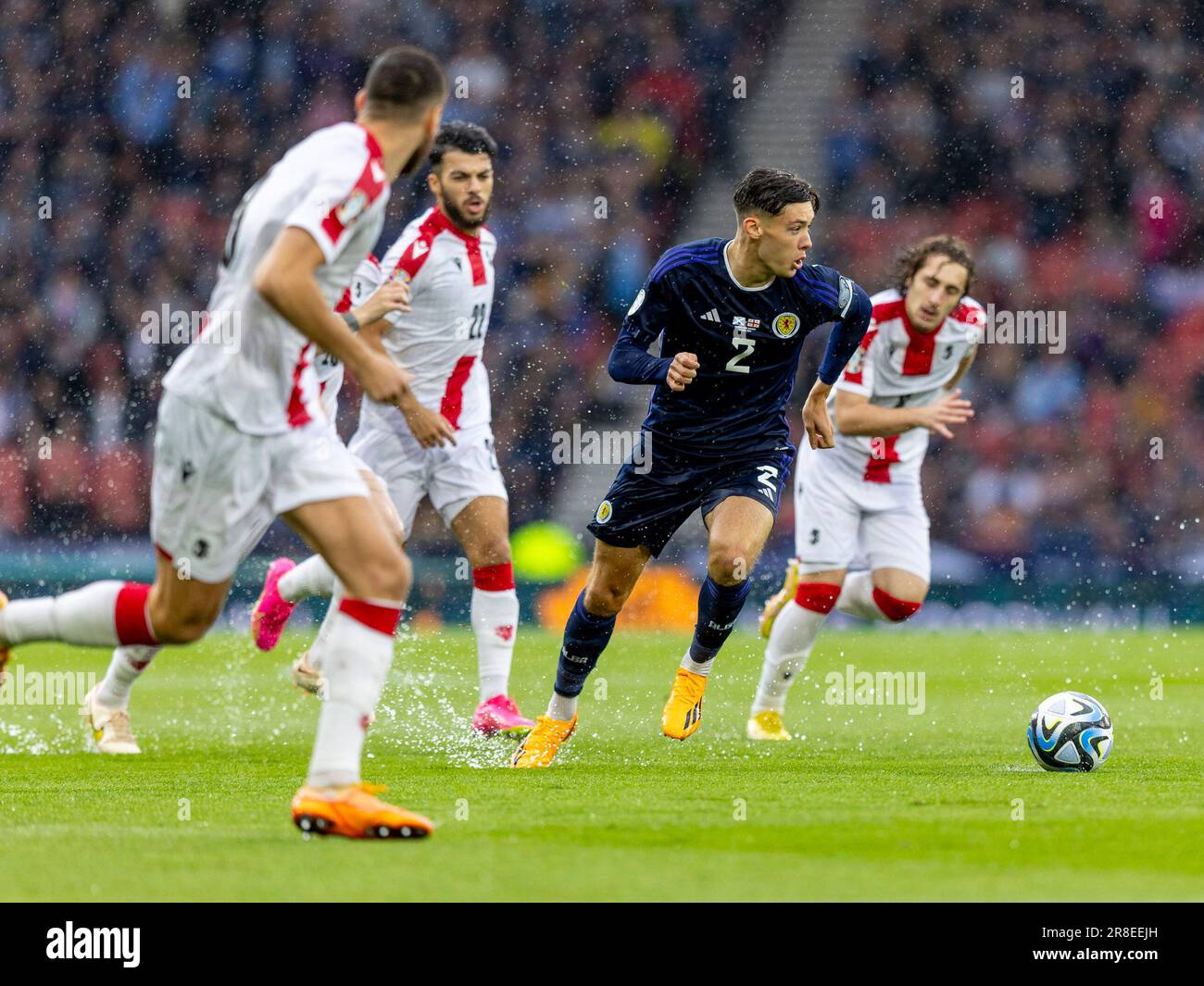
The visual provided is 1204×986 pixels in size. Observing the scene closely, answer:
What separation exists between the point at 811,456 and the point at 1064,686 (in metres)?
3.79

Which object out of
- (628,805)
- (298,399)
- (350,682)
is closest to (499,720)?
(628,805)

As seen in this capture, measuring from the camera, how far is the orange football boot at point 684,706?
8.74 metres

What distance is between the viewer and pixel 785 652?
375 inches

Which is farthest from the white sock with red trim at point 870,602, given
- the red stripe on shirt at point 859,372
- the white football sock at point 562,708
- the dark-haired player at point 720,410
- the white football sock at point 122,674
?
the white football sock at point 122,674

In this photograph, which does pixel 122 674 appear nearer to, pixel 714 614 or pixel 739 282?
pixel 714 614

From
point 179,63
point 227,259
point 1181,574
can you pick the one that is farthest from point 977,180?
point 227,259

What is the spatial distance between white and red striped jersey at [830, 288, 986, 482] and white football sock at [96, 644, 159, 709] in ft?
12.3

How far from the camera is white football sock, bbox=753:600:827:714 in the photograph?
31.2 ft

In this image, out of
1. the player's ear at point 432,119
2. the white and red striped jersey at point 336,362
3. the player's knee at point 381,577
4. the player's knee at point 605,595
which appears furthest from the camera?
the white and red striped jersey at point 336,362

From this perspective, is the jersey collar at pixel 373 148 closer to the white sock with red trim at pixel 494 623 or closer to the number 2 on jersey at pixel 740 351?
the number 2 on jersey at pixel 740 351

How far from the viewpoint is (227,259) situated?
5879 mm

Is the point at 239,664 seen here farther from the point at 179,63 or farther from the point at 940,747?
the point at 179,63

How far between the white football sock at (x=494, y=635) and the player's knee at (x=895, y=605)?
2.01 meters

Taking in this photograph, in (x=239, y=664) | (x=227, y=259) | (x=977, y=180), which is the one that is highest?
(x=977, y=180)
